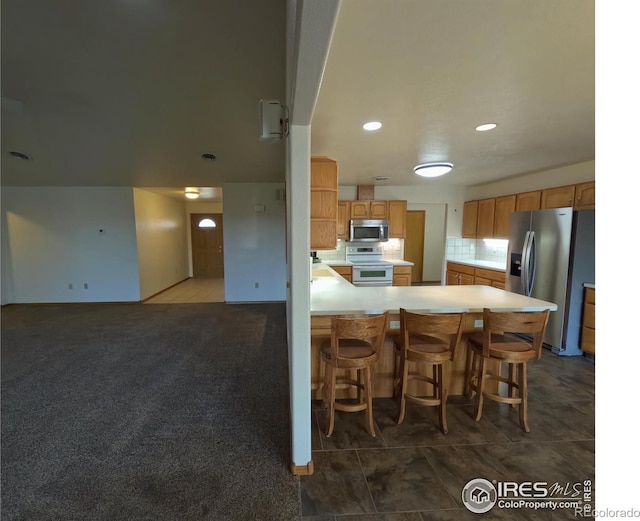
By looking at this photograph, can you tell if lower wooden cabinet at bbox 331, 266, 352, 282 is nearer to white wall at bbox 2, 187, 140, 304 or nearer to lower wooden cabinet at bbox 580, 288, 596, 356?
lower wooden cabinet at bbox 580, 288, 596, 356

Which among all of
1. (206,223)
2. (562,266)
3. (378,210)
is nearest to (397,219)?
(378,210)

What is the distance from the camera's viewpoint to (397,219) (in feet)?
19.3

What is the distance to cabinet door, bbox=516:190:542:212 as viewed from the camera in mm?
4316

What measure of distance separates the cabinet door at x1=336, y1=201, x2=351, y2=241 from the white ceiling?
1367 mm

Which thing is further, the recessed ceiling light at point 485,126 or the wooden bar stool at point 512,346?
the recessed ceiling light at point 485,126

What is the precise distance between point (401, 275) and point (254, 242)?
287 centimetres

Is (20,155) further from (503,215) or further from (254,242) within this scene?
(503,215)

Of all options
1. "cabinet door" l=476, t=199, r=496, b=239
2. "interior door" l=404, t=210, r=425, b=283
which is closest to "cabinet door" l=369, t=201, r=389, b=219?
"cabinet door" l=476, t=199, r=496, b=239

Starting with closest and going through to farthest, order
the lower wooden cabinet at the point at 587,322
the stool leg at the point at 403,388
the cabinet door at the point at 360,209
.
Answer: the stool leg at the point at 403,388
the lower wooden cabinet at the point at 587,322
the cabinet door at the point at 360,209

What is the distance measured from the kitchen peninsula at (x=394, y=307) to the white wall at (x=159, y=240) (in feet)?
15.3

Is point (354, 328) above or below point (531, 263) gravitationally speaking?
below

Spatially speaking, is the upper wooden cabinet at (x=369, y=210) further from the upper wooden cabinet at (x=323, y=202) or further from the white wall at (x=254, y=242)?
the upper wooden cabinet at (x=323, y=202)

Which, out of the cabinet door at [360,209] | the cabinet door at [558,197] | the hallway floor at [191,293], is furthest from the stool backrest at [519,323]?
the hallway floor at [191,293]

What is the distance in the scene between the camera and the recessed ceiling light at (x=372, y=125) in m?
2.69
